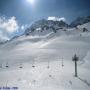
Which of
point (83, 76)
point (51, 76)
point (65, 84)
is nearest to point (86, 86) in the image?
point (65, 84)

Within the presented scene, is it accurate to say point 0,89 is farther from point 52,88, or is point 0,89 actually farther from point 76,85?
point 76,85

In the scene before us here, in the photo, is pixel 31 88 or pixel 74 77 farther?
pixel 74 77

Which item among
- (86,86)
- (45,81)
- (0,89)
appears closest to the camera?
(0,89)

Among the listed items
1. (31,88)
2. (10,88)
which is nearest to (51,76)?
(31,88)

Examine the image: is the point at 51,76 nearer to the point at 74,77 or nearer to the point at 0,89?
A: the point at 74,77

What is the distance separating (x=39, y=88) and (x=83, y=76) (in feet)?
76.1

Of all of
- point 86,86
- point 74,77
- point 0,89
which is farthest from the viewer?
point 74,77

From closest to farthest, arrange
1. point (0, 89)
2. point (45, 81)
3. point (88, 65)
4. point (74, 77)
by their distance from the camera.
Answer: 1. point (0, 89)
2. point (45, 81)
3. point (74, 77)
4. point (88, 65)

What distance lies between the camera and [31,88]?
147 ft

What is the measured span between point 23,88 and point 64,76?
20.4m

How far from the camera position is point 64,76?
59.8 metres

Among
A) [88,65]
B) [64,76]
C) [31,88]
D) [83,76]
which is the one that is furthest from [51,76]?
[88,65]

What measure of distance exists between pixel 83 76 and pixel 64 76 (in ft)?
25.5

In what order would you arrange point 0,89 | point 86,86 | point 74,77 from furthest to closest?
point 74,77 < point 86,86 < point 0,89
